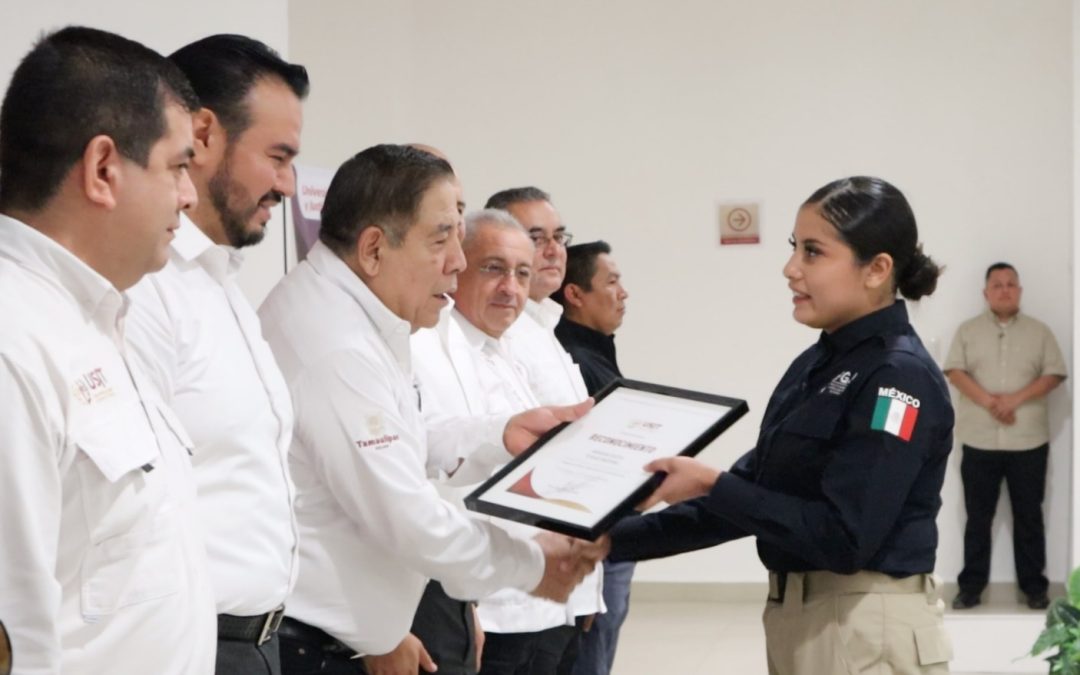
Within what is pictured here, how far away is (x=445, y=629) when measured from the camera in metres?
2.83

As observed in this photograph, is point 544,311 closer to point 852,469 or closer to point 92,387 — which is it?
point 852,469

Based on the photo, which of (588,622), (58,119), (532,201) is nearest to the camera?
(58,119)

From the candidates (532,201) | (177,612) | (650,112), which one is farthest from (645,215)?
(177,612)

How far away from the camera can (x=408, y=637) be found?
8.32 feet

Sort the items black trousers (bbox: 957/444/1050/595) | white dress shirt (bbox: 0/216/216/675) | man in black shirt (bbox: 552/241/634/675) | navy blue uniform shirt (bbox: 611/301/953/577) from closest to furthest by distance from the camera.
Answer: white dress shirt (bbox: 0/216/216/675) → navy blue uniform shirt (bbox: 611/301/953/577) → man in black shirt (bbox: 552/241/634/675) → black trousers (bbox: 957/444/1050/595)

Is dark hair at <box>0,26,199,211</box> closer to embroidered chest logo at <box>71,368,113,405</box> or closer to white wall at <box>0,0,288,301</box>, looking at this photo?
embroidered chest logo at <box>71,368,113,405</box>

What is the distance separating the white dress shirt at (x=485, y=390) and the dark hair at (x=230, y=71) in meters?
0.98

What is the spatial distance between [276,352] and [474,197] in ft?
21.8

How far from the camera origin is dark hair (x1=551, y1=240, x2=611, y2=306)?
17.0 ft

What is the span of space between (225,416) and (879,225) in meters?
1.36

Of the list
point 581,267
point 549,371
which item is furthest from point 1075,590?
point 581,267

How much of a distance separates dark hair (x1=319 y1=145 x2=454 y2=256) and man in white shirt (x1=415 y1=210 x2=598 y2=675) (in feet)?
2.15

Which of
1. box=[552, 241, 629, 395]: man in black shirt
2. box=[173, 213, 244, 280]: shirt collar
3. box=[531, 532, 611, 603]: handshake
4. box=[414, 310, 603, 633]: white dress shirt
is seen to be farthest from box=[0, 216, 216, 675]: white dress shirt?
box=[552, 241, 629, 395]: man in black shirt

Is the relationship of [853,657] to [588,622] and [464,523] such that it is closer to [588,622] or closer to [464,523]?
[464,523]
